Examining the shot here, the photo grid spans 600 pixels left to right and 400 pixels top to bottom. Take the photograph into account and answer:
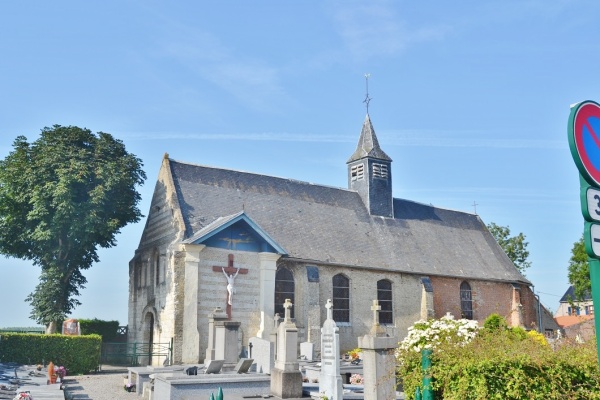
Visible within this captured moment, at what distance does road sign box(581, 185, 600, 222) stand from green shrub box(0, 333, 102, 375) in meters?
20.6

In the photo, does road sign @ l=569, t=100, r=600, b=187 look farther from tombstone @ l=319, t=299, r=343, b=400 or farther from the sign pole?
tombstone @ l=319, t=299, r=343, b=400

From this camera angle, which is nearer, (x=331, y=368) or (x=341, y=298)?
(x=331, y=368)

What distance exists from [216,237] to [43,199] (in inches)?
259

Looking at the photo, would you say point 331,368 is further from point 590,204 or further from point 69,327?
point 69,327

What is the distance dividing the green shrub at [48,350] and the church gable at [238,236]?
555 centimetres

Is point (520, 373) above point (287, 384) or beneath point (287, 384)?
above

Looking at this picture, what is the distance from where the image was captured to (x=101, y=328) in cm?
2841

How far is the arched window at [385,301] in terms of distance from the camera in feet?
90.9

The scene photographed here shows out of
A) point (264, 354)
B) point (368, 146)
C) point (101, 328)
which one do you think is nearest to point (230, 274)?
point (264, 354)

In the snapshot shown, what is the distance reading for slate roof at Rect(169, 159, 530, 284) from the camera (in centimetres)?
2567

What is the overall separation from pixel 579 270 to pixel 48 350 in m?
31.0

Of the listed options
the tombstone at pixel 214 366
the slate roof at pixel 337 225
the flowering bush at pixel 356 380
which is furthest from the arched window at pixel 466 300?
the tombstone at pixel 214 366

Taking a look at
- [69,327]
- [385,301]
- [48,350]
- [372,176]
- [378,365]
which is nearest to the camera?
[378,365]

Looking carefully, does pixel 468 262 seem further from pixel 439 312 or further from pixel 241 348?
pixel 241 348
